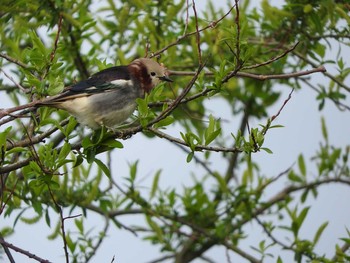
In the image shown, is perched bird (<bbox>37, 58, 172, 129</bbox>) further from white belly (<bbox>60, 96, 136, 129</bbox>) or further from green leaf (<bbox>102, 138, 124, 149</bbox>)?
green leaf (<bbox>102, 138, 124, 149</bbox>)

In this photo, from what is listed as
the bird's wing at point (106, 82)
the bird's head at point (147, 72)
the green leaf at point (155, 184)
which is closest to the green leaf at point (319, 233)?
the green leaf at point (155, 184)

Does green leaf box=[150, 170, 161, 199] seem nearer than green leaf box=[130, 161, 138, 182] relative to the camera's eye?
No

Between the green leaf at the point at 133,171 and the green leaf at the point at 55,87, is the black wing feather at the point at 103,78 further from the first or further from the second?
the green leaf at the point at 133,171

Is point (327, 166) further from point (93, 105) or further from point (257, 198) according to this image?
point (93, 105)

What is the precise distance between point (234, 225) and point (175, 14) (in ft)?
6.37

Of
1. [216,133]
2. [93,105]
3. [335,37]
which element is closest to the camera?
[216,133]

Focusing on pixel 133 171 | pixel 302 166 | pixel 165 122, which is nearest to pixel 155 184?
pixel 133 171

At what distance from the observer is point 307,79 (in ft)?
26.4

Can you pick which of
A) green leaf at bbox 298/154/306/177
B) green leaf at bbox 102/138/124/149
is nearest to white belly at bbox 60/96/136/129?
green leaf at bbox 102/138/124/149

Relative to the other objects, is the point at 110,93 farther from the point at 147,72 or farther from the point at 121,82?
the point at 147,72

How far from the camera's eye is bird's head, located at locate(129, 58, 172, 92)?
18.9 ft

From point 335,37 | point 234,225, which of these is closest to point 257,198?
point 234,225

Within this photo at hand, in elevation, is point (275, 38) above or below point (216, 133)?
above

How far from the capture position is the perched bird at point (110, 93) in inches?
213
